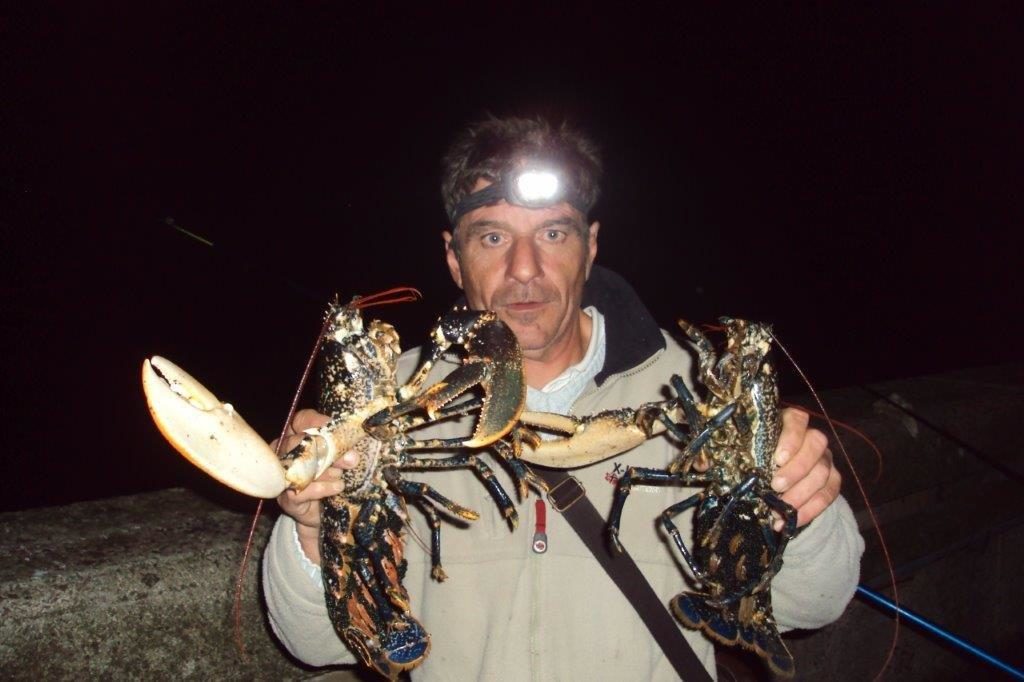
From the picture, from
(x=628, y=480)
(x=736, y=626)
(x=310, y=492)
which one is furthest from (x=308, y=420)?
(x=736, y=626)

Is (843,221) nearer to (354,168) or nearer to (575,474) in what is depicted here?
(354,168)

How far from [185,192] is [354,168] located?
1299 cm

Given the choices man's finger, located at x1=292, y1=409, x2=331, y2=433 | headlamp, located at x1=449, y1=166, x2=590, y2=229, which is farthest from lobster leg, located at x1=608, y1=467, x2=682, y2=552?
headlamp, located at x1=449, y1=166, x2=590, y2=229

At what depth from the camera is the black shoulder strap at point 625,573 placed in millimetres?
2768

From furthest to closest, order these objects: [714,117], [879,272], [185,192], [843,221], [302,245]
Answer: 1. [714,117]
2. [185,192]
3. [843,221]
4. [302,245]
5. [879,272]

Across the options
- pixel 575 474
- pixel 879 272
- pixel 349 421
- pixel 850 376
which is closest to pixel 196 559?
pixel 349 421

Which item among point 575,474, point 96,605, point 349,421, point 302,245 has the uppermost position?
point 349,421

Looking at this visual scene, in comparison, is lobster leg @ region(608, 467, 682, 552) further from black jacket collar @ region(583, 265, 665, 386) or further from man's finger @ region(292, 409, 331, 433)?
man's finger @ region(292, 409, 331, 433)

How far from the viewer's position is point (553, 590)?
2855 mm

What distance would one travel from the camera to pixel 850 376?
18250 millimetres

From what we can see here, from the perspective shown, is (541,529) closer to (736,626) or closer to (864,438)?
(736,626)

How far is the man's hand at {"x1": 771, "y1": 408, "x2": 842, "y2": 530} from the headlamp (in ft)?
4.94

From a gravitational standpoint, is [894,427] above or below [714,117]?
below

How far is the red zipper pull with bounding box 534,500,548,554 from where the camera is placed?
2.87 meters
